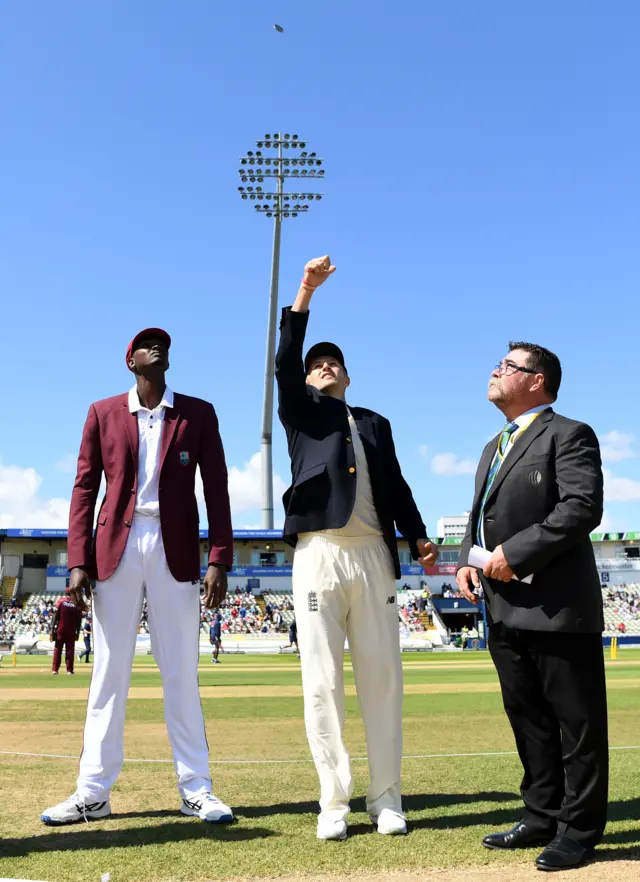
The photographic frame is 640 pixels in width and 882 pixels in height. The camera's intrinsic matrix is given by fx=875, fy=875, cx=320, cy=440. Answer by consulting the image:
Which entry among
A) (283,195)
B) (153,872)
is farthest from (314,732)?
(283,195)

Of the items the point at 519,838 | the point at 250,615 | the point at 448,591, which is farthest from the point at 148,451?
the point at 448,591

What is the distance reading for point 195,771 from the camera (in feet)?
15.4

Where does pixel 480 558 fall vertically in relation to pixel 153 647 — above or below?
above

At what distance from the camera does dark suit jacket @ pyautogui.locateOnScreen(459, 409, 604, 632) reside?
3963 mm

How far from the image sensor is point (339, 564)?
4547mm

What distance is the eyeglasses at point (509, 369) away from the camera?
176 inches

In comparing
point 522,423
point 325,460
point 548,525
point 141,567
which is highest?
point 522,423

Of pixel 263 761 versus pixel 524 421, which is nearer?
pixel 524 421

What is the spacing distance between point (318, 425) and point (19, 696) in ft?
36.4

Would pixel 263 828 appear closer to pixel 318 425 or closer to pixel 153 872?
pixel 153 872

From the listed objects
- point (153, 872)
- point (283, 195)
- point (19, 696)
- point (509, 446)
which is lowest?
point (19, 696)

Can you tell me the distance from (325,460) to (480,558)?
998mm

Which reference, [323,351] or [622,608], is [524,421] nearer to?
[323,351]

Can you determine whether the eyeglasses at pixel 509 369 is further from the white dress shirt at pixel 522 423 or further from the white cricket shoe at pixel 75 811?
the white cricket shoe at pixel 75 811
